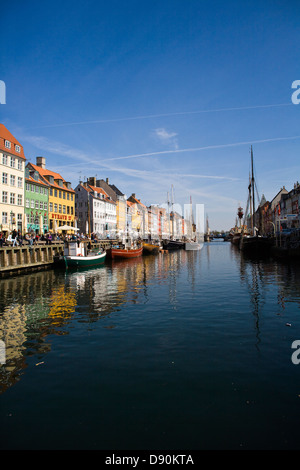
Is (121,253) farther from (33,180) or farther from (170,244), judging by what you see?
(170,244)

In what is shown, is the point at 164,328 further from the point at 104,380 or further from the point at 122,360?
the point at 104,380

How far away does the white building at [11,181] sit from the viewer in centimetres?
5197

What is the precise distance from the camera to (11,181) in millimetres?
54625

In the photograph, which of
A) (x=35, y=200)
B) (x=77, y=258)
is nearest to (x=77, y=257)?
(x=77, y=258)

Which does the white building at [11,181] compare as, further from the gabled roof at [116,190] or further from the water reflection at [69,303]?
the gabled roof at [116,190]

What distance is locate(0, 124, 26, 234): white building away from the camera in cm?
5197

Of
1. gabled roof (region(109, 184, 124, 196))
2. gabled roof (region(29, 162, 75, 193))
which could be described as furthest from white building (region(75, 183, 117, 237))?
gabled roof (region(109, 184, 124, 196))

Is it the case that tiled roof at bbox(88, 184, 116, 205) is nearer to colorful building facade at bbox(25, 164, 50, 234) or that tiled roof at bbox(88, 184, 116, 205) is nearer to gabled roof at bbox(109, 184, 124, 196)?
gabled roof at bbox(109, 184, 124, 196)

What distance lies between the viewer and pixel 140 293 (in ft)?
73.4

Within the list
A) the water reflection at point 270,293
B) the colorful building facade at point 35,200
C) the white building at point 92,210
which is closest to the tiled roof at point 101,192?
the white building at point 92,210

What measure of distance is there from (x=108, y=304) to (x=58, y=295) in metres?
5.44

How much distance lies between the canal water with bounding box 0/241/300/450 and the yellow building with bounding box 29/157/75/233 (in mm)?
54524

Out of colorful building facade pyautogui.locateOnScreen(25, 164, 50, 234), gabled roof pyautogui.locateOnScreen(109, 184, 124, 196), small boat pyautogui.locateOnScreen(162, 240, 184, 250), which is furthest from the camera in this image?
gabled roof pyautogui.locateOnScreen(109, 184, 124, 196)

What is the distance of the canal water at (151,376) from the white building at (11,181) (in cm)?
3885
